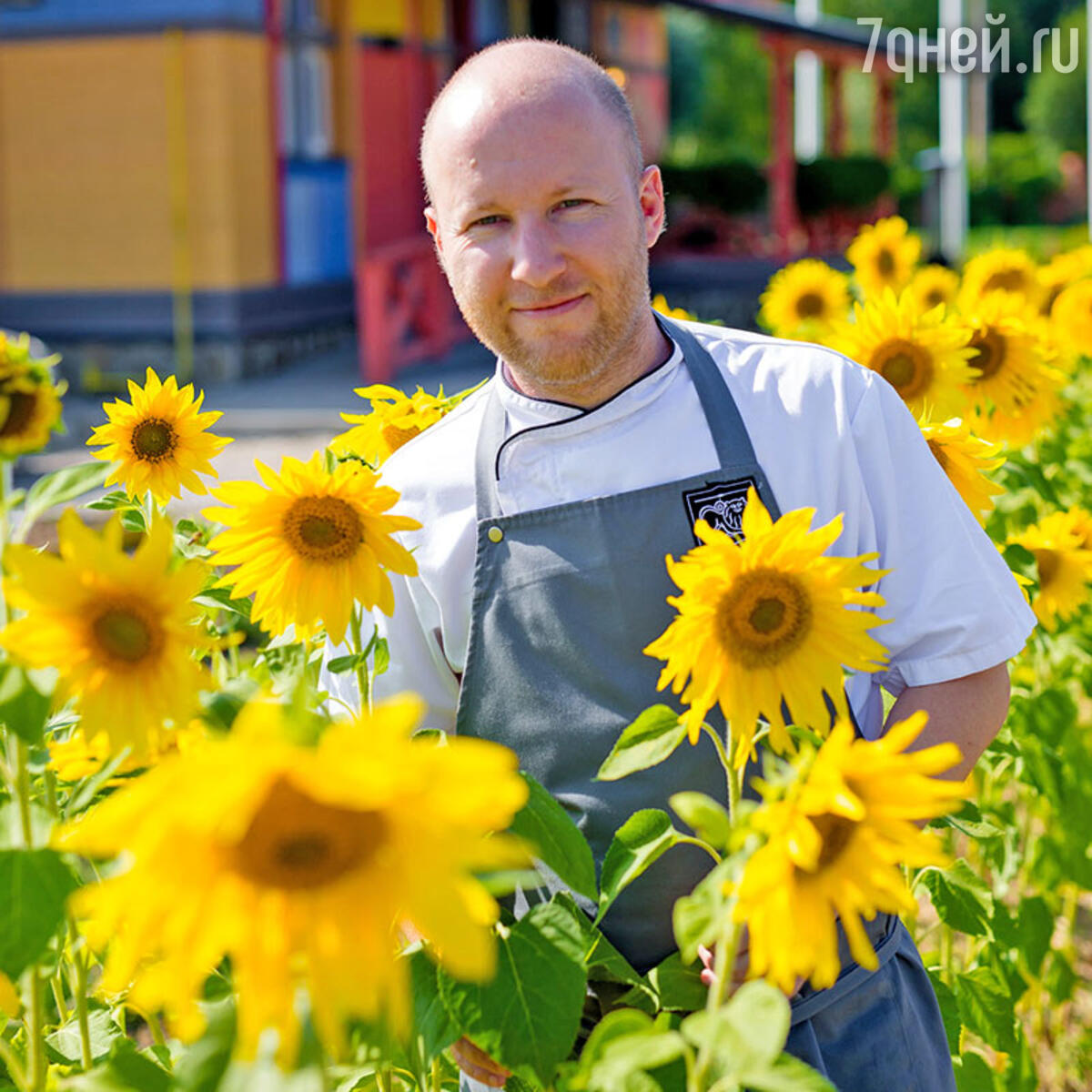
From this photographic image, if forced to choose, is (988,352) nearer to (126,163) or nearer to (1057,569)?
(1057,569)

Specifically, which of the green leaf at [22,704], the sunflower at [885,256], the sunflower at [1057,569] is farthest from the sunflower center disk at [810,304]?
the green leaf at [22,704]

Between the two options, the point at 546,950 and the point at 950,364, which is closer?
the point at 546,950

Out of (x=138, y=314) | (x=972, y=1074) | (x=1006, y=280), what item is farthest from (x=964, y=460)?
(x=138, y=314)

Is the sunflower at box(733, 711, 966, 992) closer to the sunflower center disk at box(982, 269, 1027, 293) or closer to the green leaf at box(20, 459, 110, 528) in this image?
the green leaf at box(20, 459, 110, 528)

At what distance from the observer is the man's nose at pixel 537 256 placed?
1.61 m

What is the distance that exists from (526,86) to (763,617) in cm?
65

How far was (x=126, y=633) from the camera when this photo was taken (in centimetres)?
108

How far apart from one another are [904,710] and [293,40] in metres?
11.2

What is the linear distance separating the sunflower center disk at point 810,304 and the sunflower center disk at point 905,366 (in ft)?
5.70

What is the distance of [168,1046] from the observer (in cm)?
138

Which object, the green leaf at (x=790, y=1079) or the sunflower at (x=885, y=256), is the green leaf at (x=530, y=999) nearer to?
the green leaf at (x=790, y=1079)

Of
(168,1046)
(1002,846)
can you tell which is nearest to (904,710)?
(168,1046)

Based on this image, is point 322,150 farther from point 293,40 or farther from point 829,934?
point 829,934

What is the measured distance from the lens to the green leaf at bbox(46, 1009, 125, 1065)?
1423 millimetres
